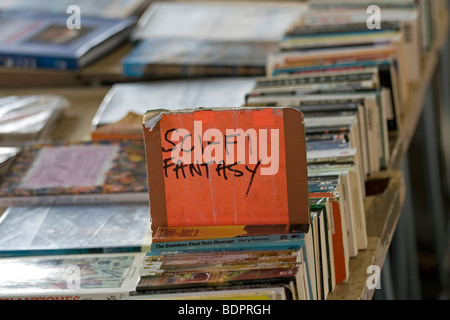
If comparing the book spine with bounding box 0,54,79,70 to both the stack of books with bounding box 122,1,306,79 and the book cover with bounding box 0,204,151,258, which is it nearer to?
the stack of books with bounding box 122,1,306,79

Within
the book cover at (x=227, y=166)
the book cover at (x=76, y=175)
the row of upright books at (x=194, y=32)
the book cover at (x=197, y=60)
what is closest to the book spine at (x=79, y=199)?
the book cover at (x=76, y=175)

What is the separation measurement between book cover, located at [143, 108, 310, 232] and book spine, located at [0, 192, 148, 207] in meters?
0.59

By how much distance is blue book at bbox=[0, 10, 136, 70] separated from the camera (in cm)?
309

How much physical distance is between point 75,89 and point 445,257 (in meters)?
1.77

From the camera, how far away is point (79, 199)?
2.10 metres

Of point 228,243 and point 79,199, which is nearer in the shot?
point 228,243

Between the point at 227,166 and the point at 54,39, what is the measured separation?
6.30 ft

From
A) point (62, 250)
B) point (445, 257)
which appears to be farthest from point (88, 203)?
point (445, 257)

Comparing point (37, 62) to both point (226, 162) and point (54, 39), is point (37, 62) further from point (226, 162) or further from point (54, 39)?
point (226, 162)

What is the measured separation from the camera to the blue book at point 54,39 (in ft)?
10.1

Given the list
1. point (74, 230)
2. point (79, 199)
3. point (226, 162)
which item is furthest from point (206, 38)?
point (226, 162)

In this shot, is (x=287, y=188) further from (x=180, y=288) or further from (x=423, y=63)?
(x=423, y=63)

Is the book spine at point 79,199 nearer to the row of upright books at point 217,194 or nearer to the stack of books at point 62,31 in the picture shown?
the row of upright books at point 217,194

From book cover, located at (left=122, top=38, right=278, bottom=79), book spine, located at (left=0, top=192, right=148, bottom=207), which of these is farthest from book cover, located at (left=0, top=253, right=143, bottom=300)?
book cover, located at (left=122, top=38, right=278, bottom=79)
